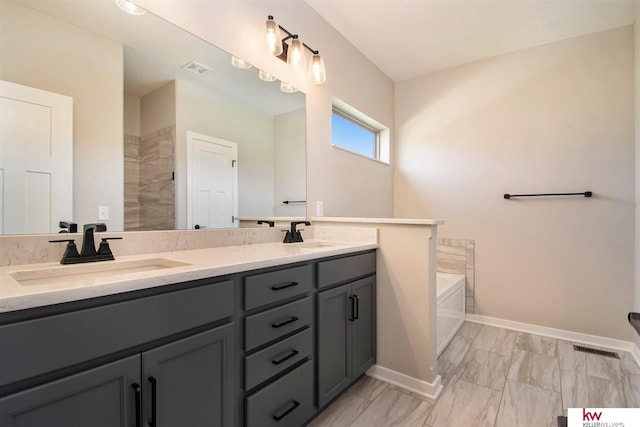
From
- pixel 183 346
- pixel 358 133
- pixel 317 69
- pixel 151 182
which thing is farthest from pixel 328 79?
pixel 183 346

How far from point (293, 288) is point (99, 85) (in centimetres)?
118

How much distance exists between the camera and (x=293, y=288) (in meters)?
1.28

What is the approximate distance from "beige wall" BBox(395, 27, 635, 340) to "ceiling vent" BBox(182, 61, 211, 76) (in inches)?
95.2

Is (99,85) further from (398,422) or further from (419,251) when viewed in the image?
(398,422)

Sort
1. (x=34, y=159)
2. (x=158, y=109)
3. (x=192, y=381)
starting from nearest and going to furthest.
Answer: (x=192, y=381)
(x=34, y=159)
(x=158, y=109)

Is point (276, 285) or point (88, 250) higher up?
point (88, 250)

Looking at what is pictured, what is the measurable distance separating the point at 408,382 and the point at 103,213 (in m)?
1.86

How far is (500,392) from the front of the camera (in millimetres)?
1698

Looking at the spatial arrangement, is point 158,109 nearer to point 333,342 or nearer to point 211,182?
point 211,182

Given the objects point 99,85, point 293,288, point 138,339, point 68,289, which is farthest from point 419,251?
point 99,85

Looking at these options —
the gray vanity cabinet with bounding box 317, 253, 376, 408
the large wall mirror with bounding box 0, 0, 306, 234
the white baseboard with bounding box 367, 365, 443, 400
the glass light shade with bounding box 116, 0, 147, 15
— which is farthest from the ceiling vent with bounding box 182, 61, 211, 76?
the white baseboard with bounding box 367, 365, 443, 400

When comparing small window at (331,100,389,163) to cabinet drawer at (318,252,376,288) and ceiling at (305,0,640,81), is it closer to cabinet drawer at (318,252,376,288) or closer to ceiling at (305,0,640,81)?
ceiling at (305,0,640,81)

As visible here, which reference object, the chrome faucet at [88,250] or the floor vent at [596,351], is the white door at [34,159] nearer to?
the chrome faucet at [88,250]

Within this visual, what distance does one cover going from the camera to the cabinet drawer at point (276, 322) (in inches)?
42.8
